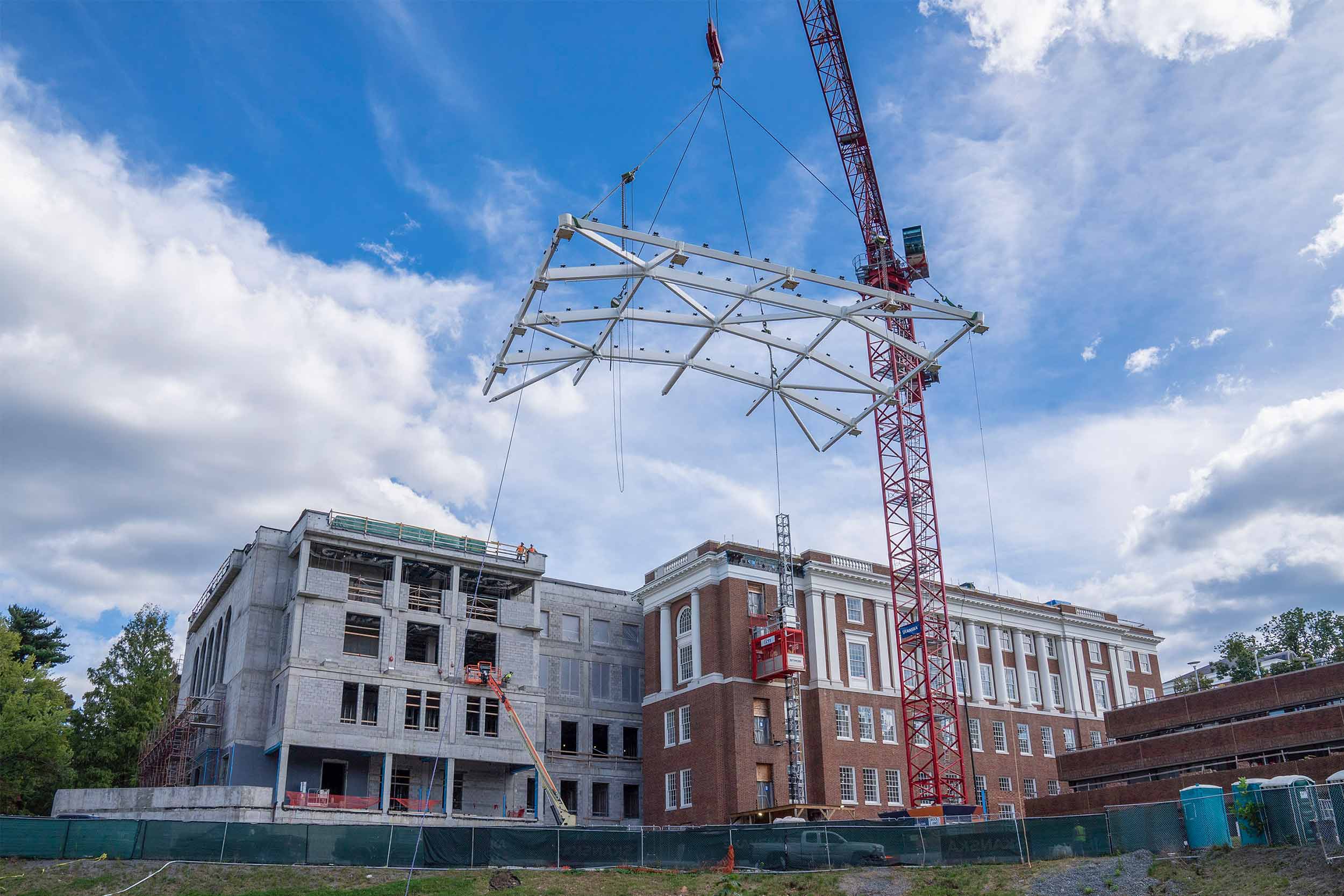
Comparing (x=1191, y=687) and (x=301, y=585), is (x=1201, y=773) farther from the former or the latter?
(x=1191, y=687)

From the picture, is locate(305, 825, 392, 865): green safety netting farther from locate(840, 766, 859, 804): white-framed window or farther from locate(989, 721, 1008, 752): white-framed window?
locate(989, 721, 1008, 752): white-framed window

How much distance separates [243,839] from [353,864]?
359 cm

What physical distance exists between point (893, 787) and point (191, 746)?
4360 cm

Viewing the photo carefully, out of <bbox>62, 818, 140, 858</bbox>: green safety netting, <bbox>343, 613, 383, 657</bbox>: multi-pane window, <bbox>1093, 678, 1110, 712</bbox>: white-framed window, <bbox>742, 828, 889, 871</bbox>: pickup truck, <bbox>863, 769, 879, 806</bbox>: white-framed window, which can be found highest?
<bbox>343, 613, 383, 657</bbox>: multi-pane window

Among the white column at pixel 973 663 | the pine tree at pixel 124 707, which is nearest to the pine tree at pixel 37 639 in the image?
the pine tree at pixel 124 707

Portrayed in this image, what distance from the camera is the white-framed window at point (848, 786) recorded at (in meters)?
69.3

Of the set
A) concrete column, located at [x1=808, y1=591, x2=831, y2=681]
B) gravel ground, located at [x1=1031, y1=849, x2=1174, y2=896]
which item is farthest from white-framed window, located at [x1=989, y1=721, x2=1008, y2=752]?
gravel ground, located at [x1=1031, y1=849, x2=1174, y2=896]

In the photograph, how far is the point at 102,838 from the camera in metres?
35.6

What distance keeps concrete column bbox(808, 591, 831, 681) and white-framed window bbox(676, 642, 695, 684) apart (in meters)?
7.68

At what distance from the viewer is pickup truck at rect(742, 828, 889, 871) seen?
128 ft

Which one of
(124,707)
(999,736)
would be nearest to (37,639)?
(124,707)

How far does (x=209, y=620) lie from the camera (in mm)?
76000

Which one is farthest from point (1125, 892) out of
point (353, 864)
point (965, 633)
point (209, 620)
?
point (209, 620)

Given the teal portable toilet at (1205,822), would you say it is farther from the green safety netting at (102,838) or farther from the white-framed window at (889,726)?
the white-framed window at (889,726)
